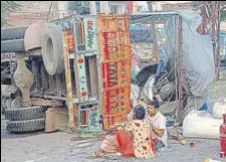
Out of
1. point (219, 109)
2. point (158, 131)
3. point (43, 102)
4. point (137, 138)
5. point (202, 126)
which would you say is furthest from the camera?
point (43, 102)

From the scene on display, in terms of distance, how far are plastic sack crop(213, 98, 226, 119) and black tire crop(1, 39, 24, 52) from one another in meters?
4.37

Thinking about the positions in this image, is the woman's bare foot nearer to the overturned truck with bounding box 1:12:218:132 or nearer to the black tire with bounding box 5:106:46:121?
the overturned truck with bounding box 1:12:218:132

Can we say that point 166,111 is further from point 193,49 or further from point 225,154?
point 225,154

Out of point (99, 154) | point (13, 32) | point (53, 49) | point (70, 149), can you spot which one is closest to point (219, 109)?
point (99, 154)

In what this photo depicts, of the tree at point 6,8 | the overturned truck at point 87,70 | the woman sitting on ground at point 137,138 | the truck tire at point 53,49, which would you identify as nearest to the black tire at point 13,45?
the overturned truck at point 87,70

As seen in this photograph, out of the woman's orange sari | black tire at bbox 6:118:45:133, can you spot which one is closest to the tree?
black tire at bbox 6:118:45:133

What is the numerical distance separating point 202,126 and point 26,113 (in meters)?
3.63

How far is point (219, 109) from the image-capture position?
28.8 feet

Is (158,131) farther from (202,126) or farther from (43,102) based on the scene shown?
(43,102)

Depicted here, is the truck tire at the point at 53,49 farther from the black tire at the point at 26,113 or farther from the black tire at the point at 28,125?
the black tire at the point at 28,125

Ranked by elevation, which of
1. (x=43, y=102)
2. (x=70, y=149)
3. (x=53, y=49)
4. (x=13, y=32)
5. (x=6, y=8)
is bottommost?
(x=70, y=149)

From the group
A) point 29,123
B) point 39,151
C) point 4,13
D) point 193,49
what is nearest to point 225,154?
point 39,151

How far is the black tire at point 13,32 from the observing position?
1104cm

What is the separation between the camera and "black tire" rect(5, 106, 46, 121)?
10531 mm
